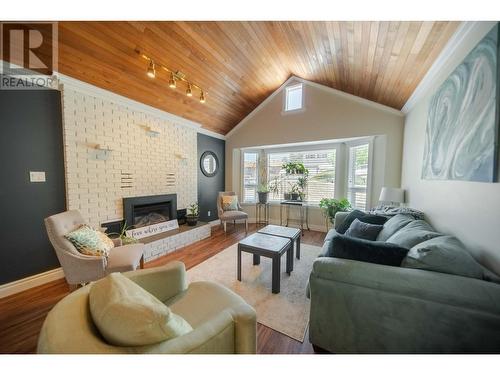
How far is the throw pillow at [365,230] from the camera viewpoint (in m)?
2.28

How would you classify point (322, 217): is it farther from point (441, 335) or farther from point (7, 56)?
point (7, 56)

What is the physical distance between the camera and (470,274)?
113 centimetres

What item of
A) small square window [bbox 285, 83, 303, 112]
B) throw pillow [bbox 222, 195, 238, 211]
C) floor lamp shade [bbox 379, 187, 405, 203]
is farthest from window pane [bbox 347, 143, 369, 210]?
throw pillow [bbox 222, 195, 238, 211]

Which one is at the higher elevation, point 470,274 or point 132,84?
point 132,84

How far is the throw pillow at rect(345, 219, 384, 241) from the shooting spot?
2279mm

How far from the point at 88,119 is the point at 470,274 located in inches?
163

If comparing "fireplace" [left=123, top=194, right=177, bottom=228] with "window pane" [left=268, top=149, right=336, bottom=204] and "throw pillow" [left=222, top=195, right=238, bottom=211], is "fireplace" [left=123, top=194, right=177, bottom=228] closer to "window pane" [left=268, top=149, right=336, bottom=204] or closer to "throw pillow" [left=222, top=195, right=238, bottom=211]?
"throw pillow" [left=222, top=195, right=238, bottom=211]

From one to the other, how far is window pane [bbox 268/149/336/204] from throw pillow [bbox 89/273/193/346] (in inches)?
172

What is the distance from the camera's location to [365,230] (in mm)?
2326

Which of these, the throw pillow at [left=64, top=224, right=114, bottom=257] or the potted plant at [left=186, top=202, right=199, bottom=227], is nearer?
the throw pillow at [left=64, top=224, right=114, bottom=257]

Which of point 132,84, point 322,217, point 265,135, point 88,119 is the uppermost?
point 132,84
